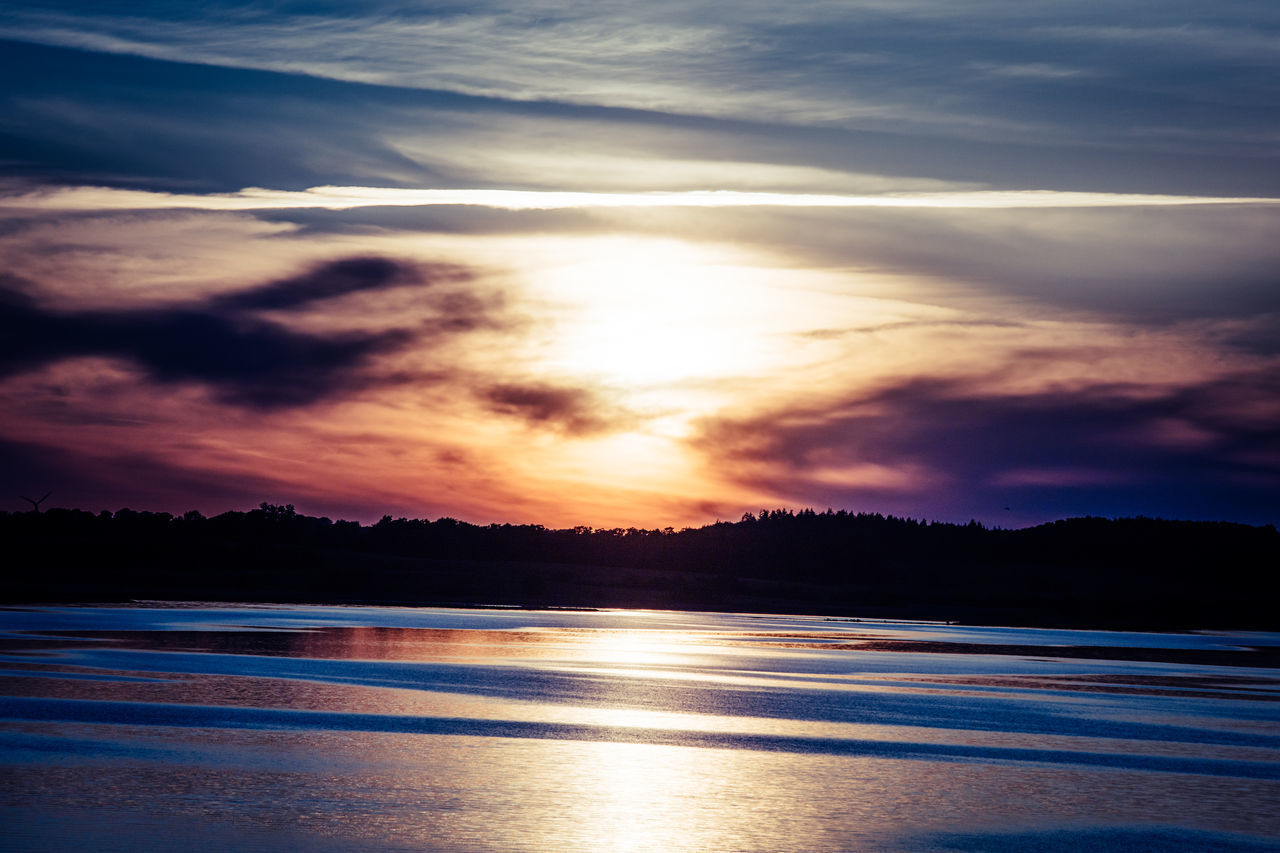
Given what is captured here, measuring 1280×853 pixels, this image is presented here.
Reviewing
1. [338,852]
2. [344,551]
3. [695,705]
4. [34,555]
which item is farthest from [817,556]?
[338,852]

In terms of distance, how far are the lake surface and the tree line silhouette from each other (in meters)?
42.2

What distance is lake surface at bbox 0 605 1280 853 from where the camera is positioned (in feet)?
45.5

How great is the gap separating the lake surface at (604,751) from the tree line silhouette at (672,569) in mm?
42239

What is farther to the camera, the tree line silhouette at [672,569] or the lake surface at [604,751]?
the tree line silhouette at [672,569]

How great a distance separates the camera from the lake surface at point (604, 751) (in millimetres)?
13859

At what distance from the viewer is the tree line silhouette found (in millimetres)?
88750

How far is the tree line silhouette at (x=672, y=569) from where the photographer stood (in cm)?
8875

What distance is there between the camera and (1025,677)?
35.3 metres

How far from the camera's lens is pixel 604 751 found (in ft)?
62.2

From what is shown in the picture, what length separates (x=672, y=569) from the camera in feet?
432

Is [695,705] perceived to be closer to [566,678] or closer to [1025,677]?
[566,678]

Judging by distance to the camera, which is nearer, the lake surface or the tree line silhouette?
the lake surface

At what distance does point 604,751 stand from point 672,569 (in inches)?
4454

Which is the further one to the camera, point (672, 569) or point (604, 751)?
point (672, 569)
